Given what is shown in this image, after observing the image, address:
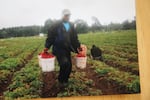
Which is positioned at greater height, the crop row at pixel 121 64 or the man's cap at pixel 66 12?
the man's cap at pixel 66 12

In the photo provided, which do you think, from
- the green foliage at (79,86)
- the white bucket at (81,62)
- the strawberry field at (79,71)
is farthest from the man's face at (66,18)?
the green foliage at (79,86)

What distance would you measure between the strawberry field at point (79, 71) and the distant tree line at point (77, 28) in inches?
1.4

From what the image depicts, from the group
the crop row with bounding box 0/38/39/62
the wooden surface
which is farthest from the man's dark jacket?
the wooden surface

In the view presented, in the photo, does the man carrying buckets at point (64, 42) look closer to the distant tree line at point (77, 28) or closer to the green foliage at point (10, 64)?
the distant tree line at point (77, 28)

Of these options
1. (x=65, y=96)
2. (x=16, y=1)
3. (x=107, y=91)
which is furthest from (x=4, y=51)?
(x=107, y=91)

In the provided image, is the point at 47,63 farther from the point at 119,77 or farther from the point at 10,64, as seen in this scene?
the point at 119,77

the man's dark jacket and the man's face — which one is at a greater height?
the man's face

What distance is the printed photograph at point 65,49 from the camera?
2.24 meters

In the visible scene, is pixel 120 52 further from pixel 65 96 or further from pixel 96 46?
pixel 65 96

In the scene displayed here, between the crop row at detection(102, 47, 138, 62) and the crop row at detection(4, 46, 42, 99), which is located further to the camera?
the crop row at detection(102, 47, 138, 62)

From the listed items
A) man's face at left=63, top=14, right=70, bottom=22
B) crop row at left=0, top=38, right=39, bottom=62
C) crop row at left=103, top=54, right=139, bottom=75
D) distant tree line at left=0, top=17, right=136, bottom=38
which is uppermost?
man's face at left=63, top=14, right=70, bottom=22

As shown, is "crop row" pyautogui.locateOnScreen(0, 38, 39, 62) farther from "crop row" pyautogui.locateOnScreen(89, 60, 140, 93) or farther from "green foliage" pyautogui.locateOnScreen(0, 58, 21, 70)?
"crop row" pyautogui.locateOnScreen(89, 60, 140, 93)

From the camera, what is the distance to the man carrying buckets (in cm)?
226

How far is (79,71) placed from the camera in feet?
7.42
